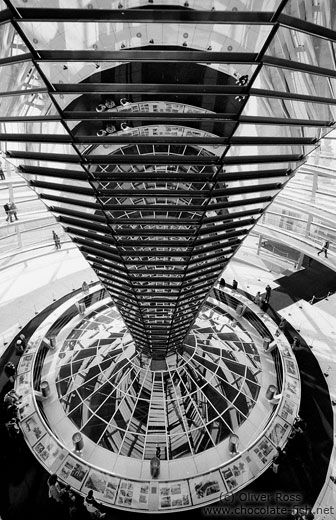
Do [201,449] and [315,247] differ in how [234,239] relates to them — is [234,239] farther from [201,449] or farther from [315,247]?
[315,247]

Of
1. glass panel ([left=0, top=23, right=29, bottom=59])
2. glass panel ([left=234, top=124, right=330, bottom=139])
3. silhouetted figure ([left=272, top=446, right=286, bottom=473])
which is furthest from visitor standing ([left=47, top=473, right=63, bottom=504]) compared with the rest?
glass panel ([left=0, top=23, right=29, bottom=59])

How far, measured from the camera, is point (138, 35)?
168 inches

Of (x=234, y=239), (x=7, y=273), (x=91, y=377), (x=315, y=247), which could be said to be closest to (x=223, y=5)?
(x=234, y=239)

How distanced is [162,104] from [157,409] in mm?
9244

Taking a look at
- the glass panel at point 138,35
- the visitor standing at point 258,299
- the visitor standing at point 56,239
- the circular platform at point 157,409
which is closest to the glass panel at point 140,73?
the glass panel at point 138,35

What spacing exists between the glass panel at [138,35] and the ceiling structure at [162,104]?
14 mm

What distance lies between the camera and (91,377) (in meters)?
12.2

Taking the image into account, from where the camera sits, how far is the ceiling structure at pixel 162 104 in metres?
3.52

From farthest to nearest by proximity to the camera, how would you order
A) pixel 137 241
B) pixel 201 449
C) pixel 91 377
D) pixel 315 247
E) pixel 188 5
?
pixel 315 247
pixel 91 377
pixel 201 449
pixel 137 241
pixel 188 5

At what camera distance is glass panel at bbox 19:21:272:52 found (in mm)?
3500

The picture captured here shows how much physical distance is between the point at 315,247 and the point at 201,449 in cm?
1176

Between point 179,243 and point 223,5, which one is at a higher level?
point 223,5

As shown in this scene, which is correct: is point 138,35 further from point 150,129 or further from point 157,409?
point 157,409

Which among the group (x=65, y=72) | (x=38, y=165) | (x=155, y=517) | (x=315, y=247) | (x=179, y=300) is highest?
(x=65, y=72)
